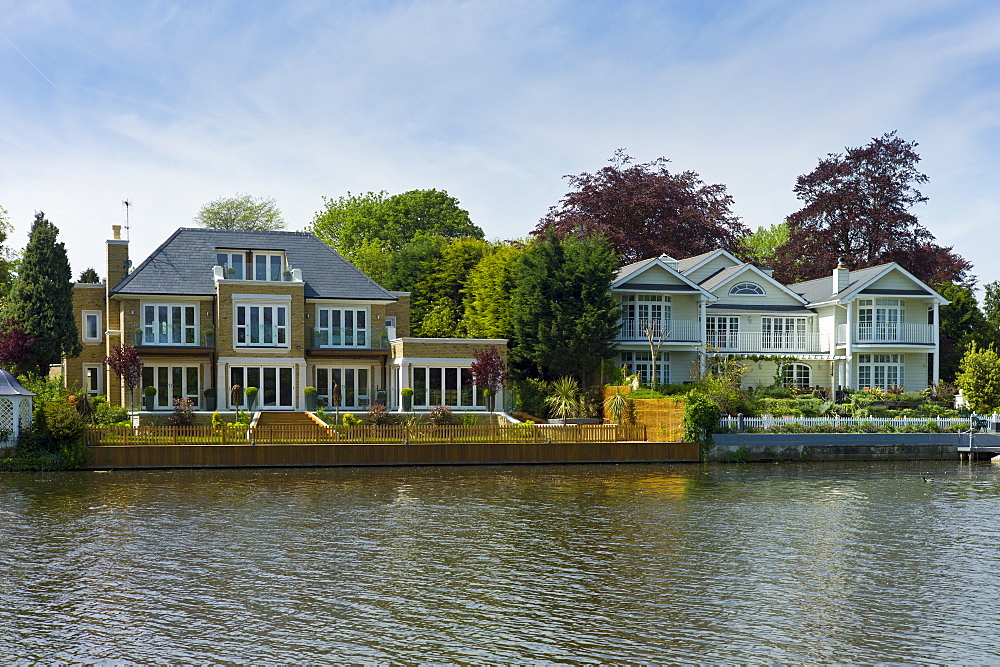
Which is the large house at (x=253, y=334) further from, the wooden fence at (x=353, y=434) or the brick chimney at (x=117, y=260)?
the wooden fence at (x=353, y=434)

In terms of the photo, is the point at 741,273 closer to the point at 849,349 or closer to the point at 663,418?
the point at 849,349

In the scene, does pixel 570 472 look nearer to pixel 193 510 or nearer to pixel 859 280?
pixel 193 510

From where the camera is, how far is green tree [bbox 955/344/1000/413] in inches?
1721

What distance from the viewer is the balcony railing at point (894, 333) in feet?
162

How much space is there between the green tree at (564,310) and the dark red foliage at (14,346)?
20642mm

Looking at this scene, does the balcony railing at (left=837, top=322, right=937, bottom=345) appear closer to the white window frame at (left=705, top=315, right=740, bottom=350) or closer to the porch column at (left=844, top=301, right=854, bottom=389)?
the porch column at (left=844, top=301, right=854, bottom=389)

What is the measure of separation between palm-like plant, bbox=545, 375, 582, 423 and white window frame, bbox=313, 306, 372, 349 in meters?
8.96

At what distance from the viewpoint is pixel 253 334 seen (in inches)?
1693

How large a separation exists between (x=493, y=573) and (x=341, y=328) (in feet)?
95.1

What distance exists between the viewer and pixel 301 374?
43469 mm

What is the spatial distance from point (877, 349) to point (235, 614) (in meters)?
41.3

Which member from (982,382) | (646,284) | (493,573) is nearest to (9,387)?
(493,573)

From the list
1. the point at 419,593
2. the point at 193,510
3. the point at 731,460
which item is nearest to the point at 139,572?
the point at 419,593

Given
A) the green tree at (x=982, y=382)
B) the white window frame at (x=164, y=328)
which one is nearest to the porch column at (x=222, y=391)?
the white window frame at (x=164, y=328)
